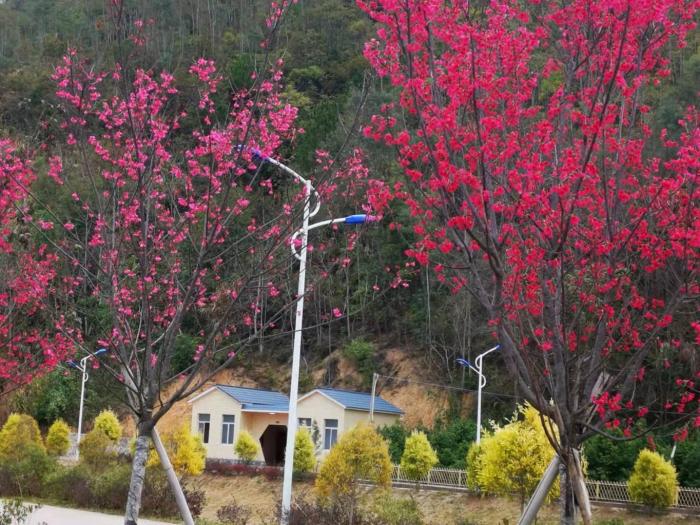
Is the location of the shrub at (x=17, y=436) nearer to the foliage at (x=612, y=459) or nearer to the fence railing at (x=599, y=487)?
the fence railing at (x=599, y=487)

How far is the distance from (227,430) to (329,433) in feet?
13.8

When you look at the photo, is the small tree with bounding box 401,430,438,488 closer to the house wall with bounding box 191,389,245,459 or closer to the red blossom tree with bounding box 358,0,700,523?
the house wall with bounding box 191,389,245,459

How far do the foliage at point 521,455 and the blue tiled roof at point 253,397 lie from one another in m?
16.4

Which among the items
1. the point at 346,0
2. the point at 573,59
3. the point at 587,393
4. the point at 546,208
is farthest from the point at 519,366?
the point at 346,0

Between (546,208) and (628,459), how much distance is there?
18563 millimetres

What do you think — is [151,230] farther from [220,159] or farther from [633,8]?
[633,8]

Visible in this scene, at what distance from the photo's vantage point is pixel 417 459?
27.3 meters

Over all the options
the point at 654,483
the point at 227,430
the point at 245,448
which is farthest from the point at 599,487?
the point at 227,430

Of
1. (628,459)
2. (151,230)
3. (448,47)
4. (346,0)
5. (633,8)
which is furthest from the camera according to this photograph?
(346,0)

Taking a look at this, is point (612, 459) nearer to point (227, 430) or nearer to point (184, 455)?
point (184, 455)

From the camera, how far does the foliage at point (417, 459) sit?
89.6ft

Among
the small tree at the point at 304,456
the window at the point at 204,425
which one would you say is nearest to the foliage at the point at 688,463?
the small tree at the point at 304,456

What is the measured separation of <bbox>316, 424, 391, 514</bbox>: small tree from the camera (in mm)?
19125

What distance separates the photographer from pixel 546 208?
7.22 metres
